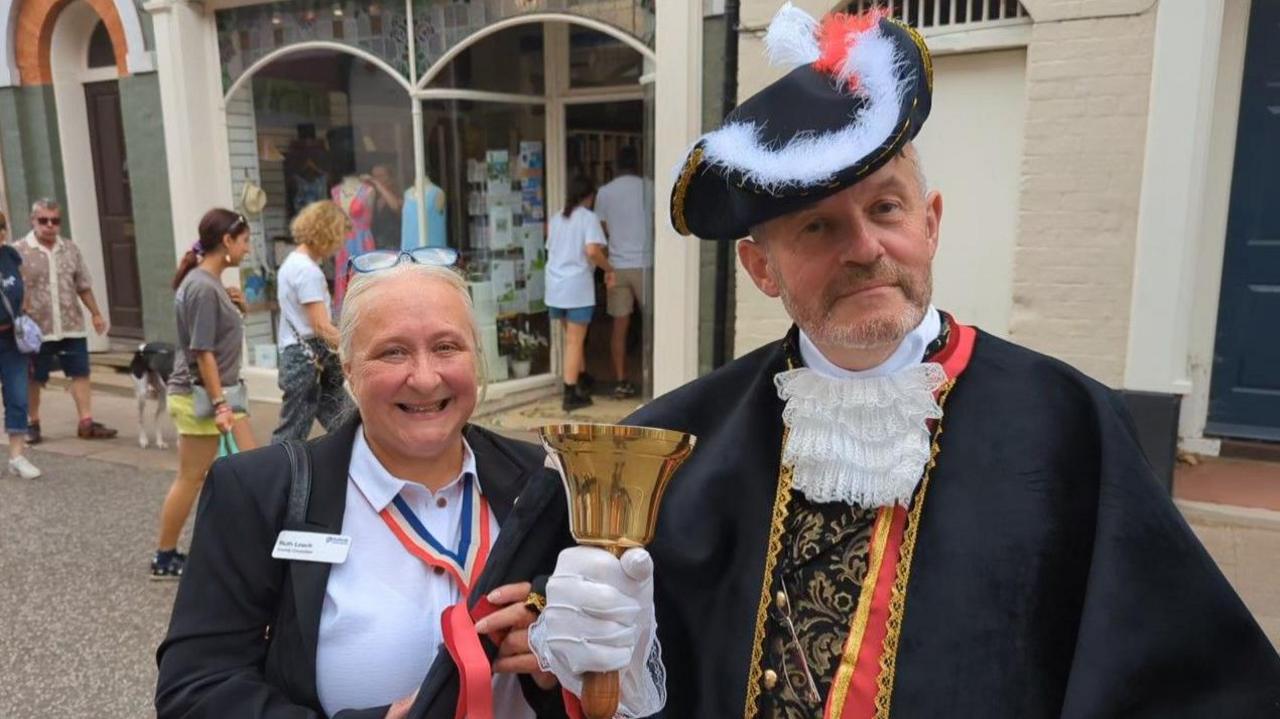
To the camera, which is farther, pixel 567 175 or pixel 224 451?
pixel 567 175

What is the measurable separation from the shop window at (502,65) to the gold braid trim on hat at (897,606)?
6.86 meters

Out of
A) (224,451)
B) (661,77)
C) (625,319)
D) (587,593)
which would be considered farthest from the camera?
(625,319)

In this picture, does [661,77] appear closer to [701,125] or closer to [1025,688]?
[701,125]

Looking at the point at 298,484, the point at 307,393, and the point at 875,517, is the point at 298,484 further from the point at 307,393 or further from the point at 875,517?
the point at 307,393

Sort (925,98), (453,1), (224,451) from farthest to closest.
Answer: (453,1) < (224,451) < (925,98)

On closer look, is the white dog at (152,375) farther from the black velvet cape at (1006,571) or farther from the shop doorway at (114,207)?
→ the black velvet cape at (1006,571)

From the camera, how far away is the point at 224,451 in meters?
4.93

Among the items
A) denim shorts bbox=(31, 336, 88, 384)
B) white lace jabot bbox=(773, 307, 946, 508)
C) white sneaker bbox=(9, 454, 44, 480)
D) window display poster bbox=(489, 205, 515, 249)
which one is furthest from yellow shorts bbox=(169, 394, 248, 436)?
white lace jabot bbox=(773, 307, 946, 508)

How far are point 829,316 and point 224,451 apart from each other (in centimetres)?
417

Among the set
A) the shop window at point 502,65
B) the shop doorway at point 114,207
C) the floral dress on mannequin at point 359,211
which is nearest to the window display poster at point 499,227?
the shop window at point 502,65

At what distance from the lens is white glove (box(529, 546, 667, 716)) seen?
1.41 meters

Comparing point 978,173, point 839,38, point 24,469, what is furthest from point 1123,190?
point 24,469

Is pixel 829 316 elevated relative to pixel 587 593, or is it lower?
elevated

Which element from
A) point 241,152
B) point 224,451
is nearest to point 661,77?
point 224,451
